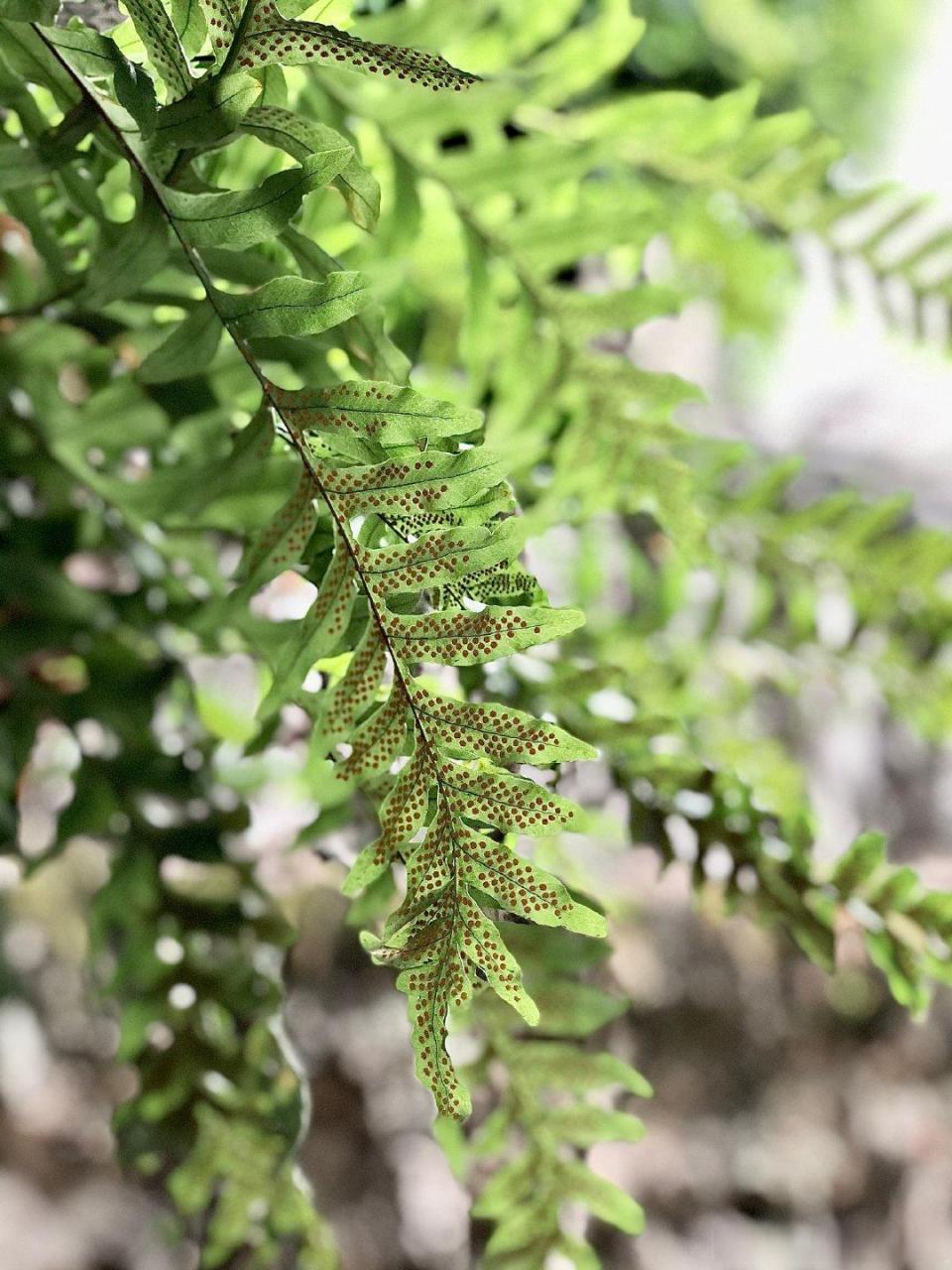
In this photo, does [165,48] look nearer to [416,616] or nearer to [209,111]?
[209,111]

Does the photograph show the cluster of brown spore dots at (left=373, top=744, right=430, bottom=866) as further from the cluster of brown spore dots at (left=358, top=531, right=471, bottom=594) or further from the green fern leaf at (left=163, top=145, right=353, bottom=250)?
the green fern leaf at (left=163, top=145, right=353, bottom=250)

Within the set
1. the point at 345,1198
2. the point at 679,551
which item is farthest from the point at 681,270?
Result: the point at 345,1198

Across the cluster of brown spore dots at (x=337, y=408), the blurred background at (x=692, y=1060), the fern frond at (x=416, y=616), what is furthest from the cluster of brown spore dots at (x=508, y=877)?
the blurred background at (x=692, y=1060)

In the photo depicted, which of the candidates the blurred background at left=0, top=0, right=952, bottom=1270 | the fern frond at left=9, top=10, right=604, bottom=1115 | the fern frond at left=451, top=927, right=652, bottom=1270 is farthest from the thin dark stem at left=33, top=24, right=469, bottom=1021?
the blurred background at left=0, top=0, right=952, bottom=1270

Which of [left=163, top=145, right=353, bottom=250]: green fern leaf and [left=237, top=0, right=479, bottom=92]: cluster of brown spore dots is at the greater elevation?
[left=237, top=0, right=479, bottom=92]: cluster of brown spore dots

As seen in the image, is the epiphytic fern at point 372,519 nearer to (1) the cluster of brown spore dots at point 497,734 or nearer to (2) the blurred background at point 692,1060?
(1) the cluster of brown spore dots at point 497,734

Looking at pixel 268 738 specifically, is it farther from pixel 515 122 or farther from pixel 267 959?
pixel 515 122
